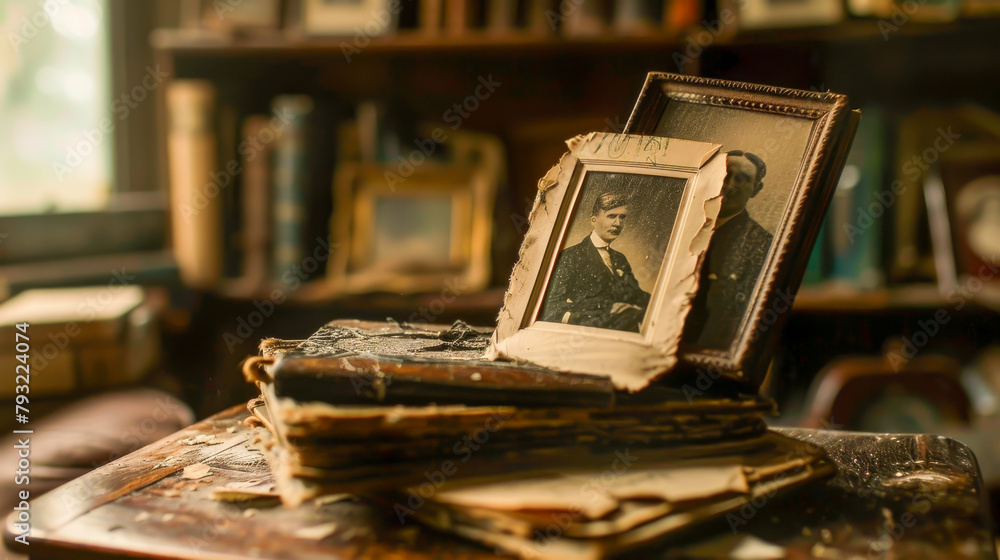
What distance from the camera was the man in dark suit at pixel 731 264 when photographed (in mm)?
677

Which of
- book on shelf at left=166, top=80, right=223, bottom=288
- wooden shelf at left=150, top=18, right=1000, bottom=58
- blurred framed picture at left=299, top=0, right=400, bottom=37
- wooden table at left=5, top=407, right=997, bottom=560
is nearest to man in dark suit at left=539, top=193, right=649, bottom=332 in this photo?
wooden table at left=5, top=407, right=997, bottom=560

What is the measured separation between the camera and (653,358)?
642 millimetres

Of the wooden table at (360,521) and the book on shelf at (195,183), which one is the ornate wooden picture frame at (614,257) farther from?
the book on shelf at (195,183)

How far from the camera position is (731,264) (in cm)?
70

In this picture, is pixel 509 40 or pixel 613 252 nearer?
pixel 613 252

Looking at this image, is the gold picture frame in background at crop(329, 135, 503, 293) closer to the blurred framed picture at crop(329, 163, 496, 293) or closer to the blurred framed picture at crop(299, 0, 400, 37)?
the blurred framed picture at crop(329, 163, 496, 293)

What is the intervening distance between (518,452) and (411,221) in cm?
127

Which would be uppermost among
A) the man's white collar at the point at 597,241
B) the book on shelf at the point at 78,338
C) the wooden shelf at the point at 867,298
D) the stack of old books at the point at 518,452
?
the man's white collar at the point at 597,241

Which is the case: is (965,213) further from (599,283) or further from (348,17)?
(348,17)

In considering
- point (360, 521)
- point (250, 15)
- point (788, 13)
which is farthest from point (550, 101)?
point (360, 521)

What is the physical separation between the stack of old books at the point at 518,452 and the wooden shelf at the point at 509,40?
112cm

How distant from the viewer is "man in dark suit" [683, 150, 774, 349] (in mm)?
677

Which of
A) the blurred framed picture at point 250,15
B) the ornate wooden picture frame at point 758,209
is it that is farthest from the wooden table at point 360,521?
the blurred framed picture at point 250,15

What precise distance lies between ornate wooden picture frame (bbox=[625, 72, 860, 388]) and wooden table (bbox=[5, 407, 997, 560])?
0.13 m
